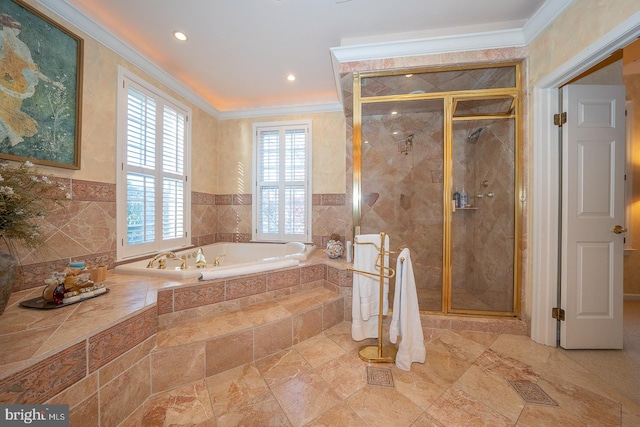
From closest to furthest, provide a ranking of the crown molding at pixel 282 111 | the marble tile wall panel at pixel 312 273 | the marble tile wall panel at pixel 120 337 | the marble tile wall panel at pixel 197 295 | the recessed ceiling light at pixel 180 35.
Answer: the marble tile wall panel at pixel 120 337
the marble tile wall panel at pixel 197 295
the recessed ceiling light at pixel 180 35
the marble tile wall panel at pixel 312 273
the crown molding at pixel 282 111

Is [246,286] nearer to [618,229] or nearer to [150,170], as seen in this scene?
[150,170]

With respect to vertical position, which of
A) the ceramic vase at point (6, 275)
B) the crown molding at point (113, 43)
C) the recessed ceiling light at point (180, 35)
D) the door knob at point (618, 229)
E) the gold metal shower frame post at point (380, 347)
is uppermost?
the recessed ceiling light at point (180, 35)

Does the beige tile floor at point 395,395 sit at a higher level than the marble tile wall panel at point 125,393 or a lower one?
lower

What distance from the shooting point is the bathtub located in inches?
72.4

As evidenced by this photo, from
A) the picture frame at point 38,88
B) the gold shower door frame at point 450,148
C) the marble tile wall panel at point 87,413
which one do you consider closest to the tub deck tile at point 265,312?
the marble tile wall panel at point 87,413

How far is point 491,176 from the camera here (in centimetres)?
232

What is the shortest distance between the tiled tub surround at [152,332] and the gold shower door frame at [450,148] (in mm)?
305

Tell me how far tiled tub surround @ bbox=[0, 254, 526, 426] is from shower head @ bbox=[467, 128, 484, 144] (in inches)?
66.6

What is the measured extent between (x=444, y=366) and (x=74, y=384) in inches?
76.5

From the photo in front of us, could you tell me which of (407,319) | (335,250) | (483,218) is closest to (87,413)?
(407,319)

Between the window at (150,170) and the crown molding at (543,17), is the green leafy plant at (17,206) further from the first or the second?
the crown molding at (543,17)

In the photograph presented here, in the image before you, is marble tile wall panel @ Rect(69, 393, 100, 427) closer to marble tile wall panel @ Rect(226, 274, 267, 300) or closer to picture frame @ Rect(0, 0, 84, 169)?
marble tile wall panel @ Rect(226, 274, 267, 300)

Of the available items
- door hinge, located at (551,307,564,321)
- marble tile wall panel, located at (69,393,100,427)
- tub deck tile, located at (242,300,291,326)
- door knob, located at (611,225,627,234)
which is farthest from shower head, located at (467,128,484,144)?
marble tile wall panel, located at (69,393,100,427)

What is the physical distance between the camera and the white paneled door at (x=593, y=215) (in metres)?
1.69
